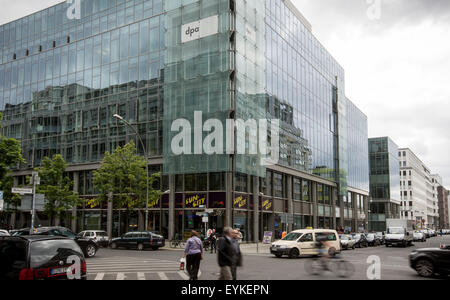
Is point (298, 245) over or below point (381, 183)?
below

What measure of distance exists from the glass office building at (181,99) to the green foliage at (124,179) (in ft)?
6.32

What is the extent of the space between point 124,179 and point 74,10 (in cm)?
2800

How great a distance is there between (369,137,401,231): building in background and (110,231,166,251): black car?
74711mm

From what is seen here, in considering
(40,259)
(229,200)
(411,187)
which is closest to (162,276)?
(40,259)

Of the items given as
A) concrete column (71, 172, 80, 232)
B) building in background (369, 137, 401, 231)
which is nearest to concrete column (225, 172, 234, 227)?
concrete column (71, 172, 80, 232)

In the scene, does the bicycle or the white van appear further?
the white van

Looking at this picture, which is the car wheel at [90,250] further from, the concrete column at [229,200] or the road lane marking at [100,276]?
the concrete column at [229,200]

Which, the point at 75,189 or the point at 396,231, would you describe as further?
the point at 75,189

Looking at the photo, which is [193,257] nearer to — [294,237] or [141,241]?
[294,237]

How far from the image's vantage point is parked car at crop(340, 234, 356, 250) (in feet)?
115

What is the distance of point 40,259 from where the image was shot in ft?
31.1

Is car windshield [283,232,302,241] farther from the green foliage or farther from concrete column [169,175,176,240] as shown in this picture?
concrete column [169,175,176,240]

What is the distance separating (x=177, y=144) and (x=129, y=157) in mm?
5538
